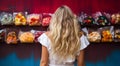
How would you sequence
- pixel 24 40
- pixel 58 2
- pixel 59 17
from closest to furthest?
pixel 59 17 → pixel 24 40 → pixel 58 2

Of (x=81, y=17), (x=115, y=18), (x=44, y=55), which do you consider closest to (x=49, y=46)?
(x=44, y=55)

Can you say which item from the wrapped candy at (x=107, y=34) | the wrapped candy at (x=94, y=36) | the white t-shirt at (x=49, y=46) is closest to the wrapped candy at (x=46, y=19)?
the wrapped candy at (x=94, y=36)

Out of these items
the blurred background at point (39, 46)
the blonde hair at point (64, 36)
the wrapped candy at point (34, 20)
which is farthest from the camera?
the blurred background at point (39, 46)

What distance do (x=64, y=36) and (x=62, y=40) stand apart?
0.15 feet

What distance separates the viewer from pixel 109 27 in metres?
4.47

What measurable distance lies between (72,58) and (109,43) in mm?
2154

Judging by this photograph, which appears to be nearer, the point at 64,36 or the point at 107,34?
the point at 64,36

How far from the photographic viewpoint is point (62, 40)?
8.57ft

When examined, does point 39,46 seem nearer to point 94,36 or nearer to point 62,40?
point 94,36

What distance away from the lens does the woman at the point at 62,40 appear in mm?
2602

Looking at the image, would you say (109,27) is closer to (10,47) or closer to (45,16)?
(45,16)

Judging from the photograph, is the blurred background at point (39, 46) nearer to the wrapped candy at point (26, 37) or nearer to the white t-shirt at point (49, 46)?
the wrapped candy at point (26, 37)

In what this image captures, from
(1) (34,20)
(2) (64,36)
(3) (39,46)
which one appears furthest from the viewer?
(3) (39,46)

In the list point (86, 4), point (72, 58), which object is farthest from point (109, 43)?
point (72, 58)
